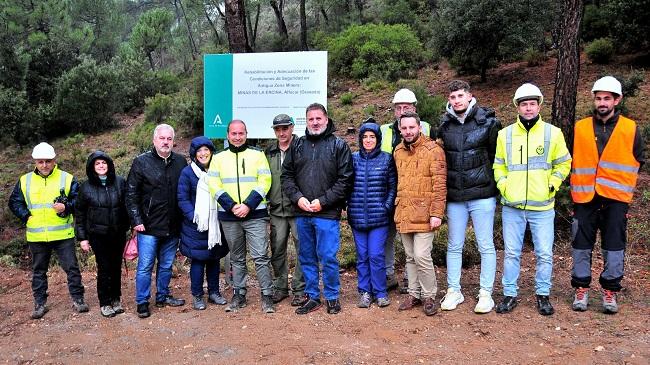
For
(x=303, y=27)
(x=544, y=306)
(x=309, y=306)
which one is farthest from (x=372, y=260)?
(x=303, y=27)

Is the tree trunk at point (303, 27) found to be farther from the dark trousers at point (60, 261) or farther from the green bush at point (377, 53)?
the dark trousers at point (60, 261)

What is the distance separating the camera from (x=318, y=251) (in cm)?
507

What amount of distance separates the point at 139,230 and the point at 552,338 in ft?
12.5

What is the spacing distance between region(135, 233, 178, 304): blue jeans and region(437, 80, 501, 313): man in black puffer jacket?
9.27 feet

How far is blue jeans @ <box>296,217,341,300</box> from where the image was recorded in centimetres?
500

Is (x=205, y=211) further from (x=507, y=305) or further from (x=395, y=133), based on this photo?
(x=507, y=305)

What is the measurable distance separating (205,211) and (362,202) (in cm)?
152

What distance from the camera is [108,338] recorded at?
4836 mm

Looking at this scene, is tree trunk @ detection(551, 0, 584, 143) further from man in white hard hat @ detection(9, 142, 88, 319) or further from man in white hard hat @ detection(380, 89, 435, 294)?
man in white hard hat @ detection(9, 142, 88, 319)

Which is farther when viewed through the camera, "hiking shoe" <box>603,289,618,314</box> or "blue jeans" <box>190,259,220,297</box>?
"blue jeans" <box>190,259,220,297</box>

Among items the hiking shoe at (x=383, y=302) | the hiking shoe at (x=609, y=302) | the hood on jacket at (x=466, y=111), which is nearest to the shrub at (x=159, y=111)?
the hiking shoe at (x=383, y=302)

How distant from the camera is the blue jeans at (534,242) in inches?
183

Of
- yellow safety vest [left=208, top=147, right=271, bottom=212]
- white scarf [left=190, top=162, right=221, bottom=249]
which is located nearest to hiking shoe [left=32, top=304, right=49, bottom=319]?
white scarf [left=190, top=162, right=221, bottom=249]

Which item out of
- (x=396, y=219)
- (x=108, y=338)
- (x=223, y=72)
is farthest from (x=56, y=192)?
(x=396, y=219)
